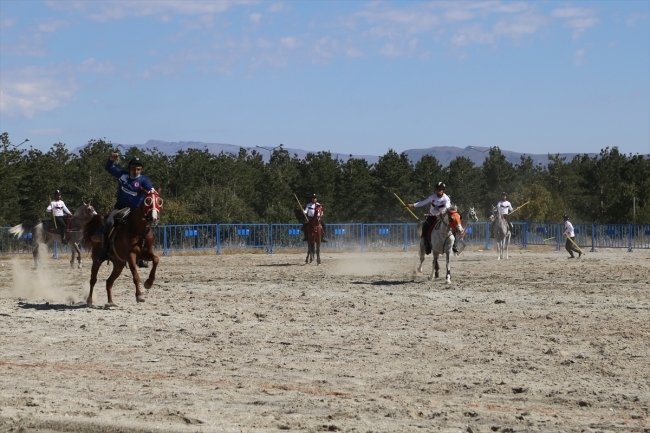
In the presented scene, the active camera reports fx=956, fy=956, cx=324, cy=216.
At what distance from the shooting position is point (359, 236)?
46438 millimetres

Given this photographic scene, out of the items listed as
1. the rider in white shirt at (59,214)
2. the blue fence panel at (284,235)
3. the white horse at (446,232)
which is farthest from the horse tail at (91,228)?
the blue fence panel at (284,235)

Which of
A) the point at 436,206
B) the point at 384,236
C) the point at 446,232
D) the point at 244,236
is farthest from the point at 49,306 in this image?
the point at 384,236

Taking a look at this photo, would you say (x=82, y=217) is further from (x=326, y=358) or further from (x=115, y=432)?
(x=115, y=432)

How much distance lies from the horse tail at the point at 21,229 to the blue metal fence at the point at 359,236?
14.5 meters

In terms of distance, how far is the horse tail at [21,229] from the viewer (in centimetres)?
2606

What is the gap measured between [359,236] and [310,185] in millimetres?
15664

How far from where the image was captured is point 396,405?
8898mm

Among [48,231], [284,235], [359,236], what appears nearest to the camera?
[48,231]

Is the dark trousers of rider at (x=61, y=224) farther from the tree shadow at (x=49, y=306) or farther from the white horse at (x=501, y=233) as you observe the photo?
the white horse at (x=501, y=233)

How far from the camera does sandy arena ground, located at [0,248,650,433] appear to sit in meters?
8.46

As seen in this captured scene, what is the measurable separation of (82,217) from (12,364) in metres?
15.0

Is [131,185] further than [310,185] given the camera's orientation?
No

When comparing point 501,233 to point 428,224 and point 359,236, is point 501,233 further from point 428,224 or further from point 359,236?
point 428,224

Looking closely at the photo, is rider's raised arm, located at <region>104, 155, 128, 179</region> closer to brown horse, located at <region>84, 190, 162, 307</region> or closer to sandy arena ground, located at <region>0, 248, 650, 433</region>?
brown horse, located at <region>84, 190, 162, 307</region>
